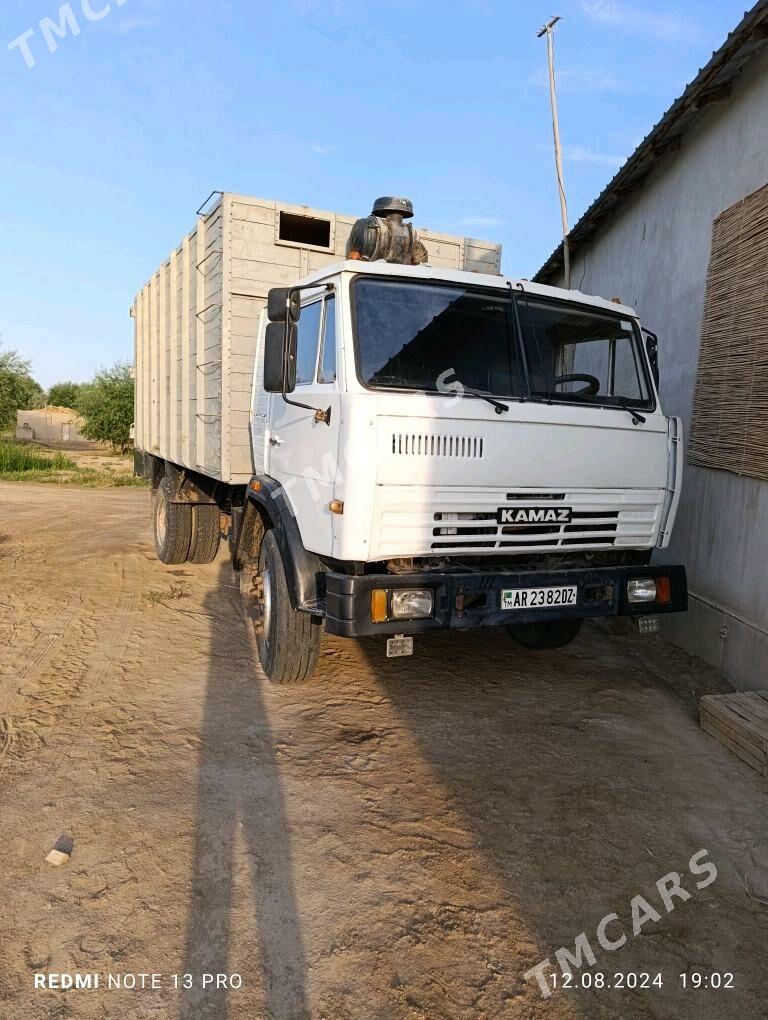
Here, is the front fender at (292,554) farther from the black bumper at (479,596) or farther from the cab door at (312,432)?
the black bumper at (479,596)

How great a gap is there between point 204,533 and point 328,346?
4.20 meters

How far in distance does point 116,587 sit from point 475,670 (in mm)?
3878

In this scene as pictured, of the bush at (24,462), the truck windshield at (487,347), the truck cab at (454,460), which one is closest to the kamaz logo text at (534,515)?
the truck cab at (454,460)

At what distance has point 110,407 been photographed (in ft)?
90.9

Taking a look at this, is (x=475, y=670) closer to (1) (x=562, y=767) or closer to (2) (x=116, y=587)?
(1) (x=562, y=767)

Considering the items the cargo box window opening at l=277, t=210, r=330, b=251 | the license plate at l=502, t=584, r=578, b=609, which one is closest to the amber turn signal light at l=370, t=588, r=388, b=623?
the license plate at l=502, t=584, r=578, b=609

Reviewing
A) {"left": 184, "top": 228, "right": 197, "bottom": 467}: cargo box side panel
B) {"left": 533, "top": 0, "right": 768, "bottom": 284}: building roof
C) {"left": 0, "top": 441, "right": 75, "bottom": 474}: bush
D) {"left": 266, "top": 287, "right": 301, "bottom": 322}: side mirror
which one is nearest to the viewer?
{"left": 266, "top": 287, "right": 301, "bottom": 322}: side mirror

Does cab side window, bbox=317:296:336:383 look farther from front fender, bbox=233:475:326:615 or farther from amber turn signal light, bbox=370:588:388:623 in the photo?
amber turn signal light, bbox=370:588:388:623

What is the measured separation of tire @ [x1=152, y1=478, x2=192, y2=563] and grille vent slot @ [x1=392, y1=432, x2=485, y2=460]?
4.36 m

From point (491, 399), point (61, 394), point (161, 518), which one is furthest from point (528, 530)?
point (61, 394)

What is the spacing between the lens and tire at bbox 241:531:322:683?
4.12 metres

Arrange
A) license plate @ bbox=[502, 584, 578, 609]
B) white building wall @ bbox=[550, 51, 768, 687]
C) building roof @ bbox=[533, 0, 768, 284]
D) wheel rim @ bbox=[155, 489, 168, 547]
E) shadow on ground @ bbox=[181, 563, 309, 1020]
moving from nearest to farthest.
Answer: shadow on ground @ bbox=[181, 563, 309, 1020] < license plate @ bbox=[502, 584, 578, 609] < building roof @ bbox=[533, 0, 768, 284] < white building wall @ bbox=[550, 51, 768, 687] < wheel rim @ bbox=[155, 489, 168, 547]

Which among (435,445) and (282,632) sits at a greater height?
(435,445)

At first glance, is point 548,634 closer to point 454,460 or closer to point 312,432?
point 454,460
